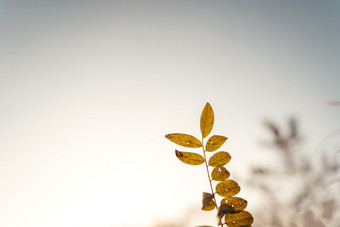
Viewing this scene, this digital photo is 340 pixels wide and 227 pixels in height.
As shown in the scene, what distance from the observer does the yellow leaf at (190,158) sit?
0.81m

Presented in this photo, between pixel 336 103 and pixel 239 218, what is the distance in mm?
863

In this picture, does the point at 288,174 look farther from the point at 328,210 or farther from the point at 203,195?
the point at 203,195

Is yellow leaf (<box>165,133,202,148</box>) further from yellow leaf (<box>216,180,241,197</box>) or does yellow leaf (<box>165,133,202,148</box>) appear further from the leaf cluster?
yellow leaf (<box>216,180,241,197</box>)

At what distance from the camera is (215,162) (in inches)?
32.2

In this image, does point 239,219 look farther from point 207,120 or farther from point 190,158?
point 207,120

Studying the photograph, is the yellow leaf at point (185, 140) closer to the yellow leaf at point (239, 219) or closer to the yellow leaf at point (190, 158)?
the yellow leaf at point (190, 158)

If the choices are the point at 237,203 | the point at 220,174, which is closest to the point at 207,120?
the point at 220,174

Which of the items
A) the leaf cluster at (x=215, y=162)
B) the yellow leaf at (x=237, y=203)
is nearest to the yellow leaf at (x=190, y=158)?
the leaf cluster at (x=215, y=162)

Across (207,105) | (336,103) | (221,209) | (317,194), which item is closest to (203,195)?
(221,209)

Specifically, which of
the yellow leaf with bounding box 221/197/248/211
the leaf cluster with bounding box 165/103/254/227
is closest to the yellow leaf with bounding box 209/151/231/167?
the leaf cluster with bounding box 165/103/254/227

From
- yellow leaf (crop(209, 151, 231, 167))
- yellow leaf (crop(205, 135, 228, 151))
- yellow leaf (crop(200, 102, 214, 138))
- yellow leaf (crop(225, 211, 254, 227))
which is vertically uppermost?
yellow leaf (crop(200, 102, 214, 138))

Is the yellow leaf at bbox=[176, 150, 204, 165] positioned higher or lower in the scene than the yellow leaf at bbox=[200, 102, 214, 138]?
lower

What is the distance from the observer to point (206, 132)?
786 millimetres

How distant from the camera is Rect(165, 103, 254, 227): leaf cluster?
0.75 meters
